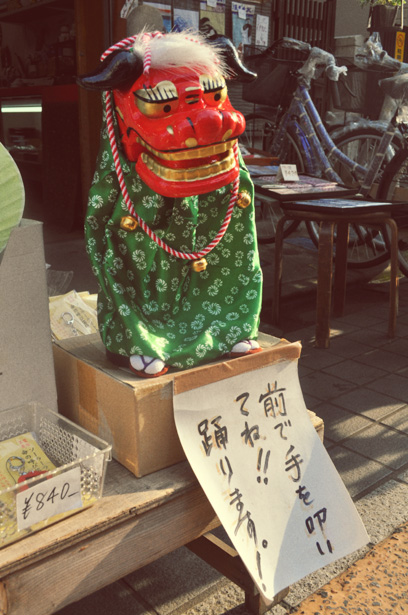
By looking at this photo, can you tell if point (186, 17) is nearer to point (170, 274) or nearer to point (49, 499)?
point (170, 274)

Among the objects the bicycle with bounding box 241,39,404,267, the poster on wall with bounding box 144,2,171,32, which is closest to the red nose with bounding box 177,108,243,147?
the bicycle with bounding box 241,39,404,267

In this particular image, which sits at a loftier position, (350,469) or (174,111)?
(174,111)

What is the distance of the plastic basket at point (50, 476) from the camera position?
1.06 meters

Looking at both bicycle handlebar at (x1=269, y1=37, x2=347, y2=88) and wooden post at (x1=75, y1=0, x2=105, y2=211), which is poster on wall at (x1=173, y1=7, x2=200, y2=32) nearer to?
wooden post at (x1=75, y1=0, x2=105, y2=211)

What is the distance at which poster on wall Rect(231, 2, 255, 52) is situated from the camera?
529 cm

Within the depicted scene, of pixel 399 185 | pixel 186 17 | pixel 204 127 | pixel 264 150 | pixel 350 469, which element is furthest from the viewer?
pixel 264 150

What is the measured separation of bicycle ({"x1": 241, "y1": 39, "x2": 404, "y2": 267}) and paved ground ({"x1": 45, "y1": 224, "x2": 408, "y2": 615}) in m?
0.44

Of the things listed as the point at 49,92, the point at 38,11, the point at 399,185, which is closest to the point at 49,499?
the point at 399,185

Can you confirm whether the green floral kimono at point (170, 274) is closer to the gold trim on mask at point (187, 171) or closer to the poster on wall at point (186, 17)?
the gold trim on mask at point (187, 171)

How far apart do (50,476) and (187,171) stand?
0.71m

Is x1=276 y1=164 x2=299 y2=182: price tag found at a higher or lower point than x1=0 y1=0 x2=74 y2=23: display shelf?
lower

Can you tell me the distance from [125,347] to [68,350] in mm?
166

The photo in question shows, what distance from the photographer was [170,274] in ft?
4.99

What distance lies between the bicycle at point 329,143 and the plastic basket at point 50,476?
355 cm
